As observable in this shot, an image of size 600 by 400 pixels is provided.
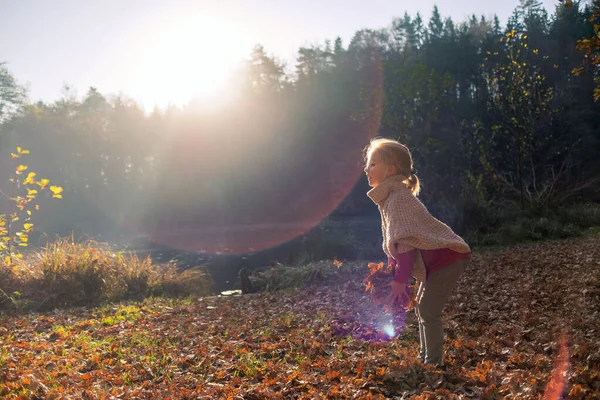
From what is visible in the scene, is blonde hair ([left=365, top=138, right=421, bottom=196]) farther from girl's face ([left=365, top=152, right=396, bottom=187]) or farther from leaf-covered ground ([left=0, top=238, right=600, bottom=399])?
leaf-covered ground ([left=0, top=238, right=600, bottom=399])

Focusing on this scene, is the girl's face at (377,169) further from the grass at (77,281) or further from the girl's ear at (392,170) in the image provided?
the grass at (77,281)

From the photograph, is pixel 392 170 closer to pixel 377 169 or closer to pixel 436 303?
pixel 377 169

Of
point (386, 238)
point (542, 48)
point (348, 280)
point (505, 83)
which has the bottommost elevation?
point (348, 280)

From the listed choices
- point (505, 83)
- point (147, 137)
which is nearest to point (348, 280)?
point (505, 83)

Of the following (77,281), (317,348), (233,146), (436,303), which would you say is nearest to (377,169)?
(436,303)

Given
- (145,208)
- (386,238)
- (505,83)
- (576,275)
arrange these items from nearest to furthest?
(386,238), (576,275), (505,83), (145,208)

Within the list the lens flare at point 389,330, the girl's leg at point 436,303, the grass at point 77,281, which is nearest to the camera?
the girl's leg at point 436,303

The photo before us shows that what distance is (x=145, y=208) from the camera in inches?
1221

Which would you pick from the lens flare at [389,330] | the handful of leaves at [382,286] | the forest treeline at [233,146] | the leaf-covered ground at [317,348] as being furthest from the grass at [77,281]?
the forest treeline at [233,146]

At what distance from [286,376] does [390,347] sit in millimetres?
1302

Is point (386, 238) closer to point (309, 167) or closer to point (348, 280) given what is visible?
point (348, 280)

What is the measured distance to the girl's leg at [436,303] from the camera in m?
3.19

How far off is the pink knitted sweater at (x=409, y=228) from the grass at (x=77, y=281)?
16.4 ft

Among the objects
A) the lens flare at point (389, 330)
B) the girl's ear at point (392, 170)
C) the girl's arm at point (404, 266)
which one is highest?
the girl's ear at point (392, 170)
